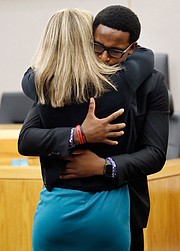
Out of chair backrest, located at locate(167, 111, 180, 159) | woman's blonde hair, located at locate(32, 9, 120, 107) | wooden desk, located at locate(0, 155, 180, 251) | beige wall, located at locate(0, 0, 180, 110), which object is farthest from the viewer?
beige wall, located at locate(0, 0, 180, 110)

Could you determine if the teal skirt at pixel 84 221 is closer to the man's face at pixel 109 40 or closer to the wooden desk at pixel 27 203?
the man's face at pixel 109 40

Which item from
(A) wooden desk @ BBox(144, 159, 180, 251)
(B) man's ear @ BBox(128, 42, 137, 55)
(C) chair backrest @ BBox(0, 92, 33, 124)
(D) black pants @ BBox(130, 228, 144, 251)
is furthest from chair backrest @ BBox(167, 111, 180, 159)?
(B) man's ear @ BBox(128, 42, 137, 55)

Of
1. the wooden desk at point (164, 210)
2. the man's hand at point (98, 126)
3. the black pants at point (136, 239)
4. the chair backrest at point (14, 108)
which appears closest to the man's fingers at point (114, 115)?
the man's hand at point (98, 126)

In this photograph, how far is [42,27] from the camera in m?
5.22

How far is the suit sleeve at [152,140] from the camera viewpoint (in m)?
1.42

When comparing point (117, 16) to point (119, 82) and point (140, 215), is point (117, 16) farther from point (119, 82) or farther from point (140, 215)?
point (140, 215)

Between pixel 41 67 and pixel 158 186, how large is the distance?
4.12ft

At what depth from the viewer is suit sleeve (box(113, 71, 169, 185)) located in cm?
142

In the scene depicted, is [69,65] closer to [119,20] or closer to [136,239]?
[119,20]

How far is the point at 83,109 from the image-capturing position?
54.7 inches

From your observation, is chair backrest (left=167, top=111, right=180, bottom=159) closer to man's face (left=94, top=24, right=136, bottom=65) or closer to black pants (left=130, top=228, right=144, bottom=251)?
black pants (left=130, top=228, right=144, bottom=251)

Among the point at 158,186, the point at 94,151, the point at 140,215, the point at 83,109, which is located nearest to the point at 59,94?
the point at 83,109

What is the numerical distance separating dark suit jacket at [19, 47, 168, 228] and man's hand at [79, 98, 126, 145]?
2cm

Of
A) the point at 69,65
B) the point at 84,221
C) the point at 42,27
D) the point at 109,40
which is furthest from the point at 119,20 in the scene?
the point at 42,27
